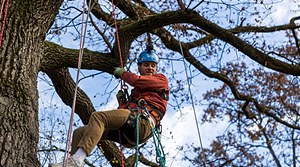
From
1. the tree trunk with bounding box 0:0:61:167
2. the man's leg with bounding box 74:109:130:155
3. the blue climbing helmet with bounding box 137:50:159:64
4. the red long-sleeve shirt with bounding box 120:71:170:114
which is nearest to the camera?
the tree trunk with bounding box 0:0:61:167

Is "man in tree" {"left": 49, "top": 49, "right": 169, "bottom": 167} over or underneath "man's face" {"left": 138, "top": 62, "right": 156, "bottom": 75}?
underneath

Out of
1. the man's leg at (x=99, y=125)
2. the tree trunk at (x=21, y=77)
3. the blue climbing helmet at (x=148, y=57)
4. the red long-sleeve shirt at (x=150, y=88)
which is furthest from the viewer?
the blue climbing helmet at (x=148, y=57)

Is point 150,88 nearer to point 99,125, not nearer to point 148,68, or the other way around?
point 148,68

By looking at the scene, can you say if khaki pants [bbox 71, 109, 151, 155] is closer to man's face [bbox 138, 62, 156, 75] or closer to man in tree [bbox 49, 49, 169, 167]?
man in tree [bbox 49, 49, 169, 167]

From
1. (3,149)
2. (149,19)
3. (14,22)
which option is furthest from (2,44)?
(149,19)

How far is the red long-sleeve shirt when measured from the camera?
357 centimetres

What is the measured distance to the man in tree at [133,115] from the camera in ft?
10.3

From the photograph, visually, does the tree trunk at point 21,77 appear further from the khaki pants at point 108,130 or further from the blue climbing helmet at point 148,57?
the blue climbing helmet at point 148,57

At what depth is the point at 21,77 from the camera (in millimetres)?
3223

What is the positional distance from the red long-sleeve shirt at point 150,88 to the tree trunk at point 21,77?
734mm

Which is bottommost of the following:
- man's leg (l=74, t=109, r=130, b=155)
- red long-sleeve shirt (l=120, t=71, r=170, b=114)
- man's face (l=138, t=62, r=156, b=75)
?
man's leg (l=74, t=109, r=130, b=155)

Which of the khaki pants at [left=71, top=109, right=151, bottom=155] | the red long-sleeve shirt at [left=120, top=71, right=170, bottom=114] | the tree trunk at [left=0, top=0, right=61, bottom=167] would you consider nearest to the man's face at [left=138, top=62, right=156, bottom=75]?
the red long-sleeve shirt at [left=120, top=71, right=170, bottom=114]

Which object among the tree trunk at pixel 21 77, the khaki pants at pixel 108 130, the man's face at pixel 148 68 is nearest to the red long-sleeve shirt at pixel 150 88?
the man's face at pixel 148 68

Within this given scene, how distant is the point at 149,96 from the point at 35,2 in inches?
44.3
